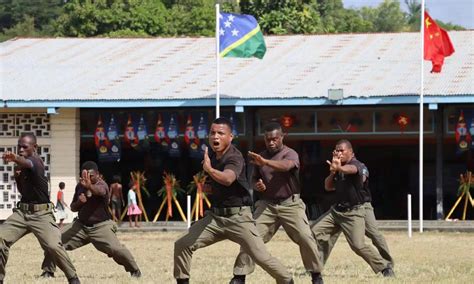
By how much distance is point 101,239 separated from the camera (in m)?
16.8

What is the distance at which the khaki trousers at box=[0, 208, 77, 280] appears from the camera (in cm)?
1491

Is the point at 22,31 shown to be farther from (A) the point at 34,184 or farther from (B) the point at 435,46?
(A) the point at 34,184

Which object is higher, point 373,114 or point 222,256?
point 373,114

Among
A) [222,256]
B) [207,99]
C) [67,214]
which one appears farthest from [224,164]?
[67,214]

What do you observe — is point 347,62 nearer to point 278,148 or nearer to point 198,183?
point 198,183

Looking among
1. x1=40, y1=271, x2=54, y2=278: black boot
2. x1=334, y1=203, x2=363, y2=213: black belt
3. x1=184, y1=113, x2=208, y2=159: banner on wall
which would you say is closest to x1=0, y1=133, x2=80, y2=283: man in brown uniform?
x1=40, y1=271, x2=54, y2=278: black boot

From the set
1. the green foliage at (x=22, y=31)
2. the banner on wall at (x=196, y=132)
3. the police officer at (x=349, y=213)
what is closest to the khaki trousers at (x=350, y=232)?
the police officer at (x=349, y=213)

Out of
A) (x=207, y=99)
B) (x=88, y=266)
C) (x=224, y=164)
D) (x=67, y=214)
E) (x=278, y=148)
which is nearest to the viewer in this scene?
(x=224, y=164)

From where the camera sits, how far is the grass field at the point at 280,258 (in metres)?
16.7

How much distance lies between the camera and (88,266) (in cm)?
1977

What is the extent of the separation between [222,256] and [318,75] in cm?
1244

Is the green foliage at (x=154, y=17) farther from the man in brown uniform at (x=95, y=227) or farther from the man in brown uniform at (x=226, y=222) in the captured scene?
the man in brown uniform at (x=226, y=222)

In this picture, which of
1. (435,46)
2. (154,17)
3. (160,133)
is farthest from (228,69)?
(154,17)

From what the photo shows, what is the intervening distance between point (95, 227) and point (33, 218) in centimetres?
187
